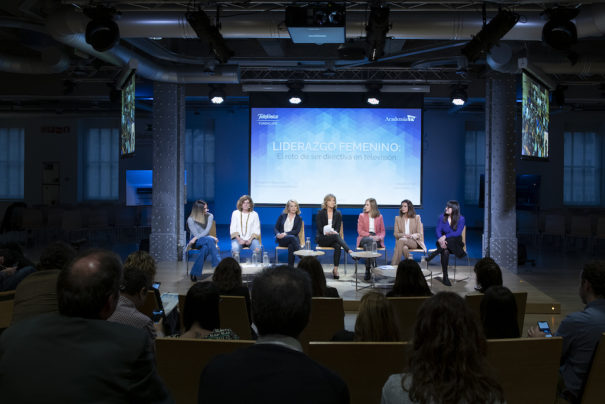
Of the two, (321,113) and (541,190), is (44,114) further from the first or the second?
(541,190)

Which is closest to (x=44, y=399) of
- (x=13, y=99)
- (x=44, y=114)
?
(x=13, y=99)

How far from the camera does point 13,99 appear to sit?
43.0 feet

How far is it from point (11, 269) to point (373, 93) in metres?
6.93

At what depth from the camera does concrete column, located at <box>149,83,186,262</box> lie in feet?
30.1

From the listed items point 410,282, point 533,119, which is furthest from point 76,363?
point 533,119

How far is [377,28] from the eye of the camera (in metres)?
5.70

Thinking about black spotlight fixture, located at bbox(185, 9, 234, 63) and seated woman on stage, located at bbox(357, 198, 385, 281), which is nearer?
black spotlight fixture, located at bbox(185, 9, 234, 63)

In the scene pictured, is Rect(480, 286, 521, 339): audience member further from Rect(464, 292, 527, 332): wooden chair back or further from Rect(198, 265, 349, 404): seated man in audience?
Rect(198, 265, 349, 404): seated man in audience

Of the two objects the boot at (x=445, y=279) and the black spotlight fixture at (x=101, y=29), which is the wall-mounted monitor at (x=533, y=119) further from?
the black spotlight fixture at (x=101, y=29)

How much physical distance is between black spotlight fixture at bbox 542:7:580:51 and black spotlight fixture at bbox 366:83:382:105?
13.7 feet

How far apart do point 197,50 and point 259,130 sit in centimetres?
187

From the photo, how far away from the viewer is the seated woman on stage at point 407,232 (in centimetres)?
781

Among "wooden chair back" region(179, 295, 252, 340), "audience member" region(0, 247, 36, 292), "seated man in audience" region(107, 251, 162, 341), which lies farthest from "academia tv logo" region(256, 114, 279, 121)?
"seated man in audience" region(107, 251, 162, 341)

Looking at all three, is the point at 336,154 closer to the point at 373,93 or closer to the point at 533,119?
the point at 373,93
